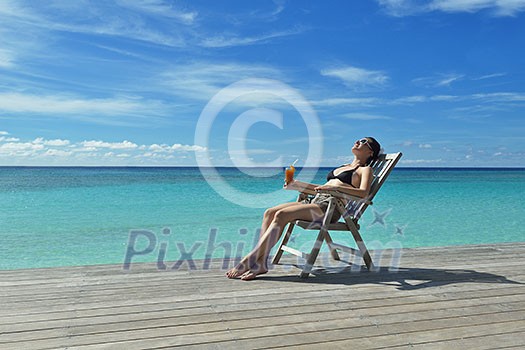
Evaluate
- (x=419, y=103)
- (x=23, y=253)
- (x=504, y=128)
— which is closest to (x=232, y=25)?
(x=23, y=253)

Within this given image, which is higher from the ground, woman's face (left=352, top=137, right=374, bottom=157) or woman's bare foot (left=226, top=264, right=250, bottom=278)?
woman's face (left=352, top=137, right=374, bottom=157)

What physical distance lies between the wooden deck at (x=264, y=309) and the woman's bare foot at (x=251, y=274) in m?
0.07

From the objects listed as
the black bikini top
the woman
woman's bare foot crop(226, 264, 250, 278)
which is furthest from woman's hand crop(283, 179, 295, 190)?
woman's bare foot crop(226, 264, 250, 278)

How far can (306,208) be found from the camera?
389cm

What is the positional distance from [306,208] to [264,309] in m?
1.12

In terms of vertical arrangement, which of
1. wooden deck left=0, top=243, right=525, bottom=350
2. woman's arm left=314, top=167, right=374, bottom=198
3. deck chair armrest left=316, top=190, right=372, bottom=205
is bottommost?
wooden deck left=0, top=243, right=525, bottom=350

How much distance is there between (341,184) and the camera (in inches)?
161

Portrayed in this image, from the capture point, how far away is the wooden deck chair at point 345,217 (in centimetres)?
374

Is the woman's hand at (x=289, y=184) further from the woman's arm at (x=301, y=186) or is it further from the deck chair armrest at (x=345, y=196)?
the deck chair armrest at (x=345, y=196)

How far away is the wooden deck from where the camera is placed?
2.48 meters

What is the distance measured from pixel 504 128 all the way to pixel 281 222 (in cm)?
3936

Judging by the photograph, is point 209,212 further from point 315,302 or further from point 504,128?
point 504,128

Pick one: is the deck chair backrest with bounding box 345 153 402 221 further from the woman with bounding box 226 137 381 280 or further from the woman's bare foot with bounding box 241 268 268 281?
the woman's bare foot with bounding box 241 268 268 281

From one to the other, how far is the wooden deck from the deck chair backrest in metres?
0.48
